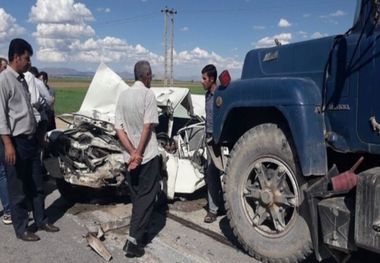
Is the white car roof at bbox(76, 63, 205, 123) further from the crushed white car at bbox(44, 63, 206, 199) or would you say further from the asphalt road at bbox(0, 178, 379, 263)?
the asphalt road at bbox(0, 178, 379, 263)

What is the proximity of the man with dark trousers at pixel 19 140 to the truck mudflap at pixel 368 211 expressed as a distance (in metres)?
3.41

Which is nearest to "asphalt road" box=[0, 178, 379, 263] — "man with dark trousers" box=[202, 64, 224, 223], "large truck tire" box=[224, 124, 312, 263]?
"man with dark trousers" box=[202, 64, 224, 223]

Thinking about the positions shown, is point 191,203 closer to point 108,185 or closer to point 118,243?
point 108,185

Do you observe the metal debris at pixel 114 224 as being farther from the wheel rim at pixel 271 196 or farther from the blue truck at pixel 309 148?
the wheel rim at pixel 271 196

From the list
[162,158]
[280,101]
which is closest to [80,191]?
[162,158]

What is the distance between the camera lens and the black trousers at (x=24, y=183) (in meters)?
4.95

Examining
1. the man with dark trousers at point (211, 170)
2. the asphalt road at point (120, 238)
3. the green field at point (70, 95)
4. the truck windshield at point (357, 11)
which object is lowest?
the green field at point (70, 95)

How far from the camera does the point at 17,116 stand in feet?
15.8

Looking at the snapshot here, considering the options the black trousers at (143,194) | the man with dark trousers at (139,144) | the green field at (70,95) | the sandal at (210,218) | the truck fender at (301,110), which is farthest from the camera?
the green field at (70,95)

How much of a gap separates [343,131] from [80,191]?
432 centimetres

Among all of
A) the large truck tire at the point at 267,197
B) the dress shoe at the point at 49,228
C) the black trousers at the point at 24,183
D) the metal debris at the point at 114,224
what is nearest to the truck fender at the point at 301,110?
the large truck tire at the point at 267,197

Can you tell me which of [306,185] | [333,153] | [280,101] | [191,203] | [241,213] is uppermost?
[280,101]

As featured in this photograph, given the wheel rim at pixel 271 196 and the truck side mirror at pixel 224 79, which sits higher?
the truck side mirror at pixel 224 79

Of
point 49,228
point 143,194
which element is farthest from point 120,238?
point 49,228
